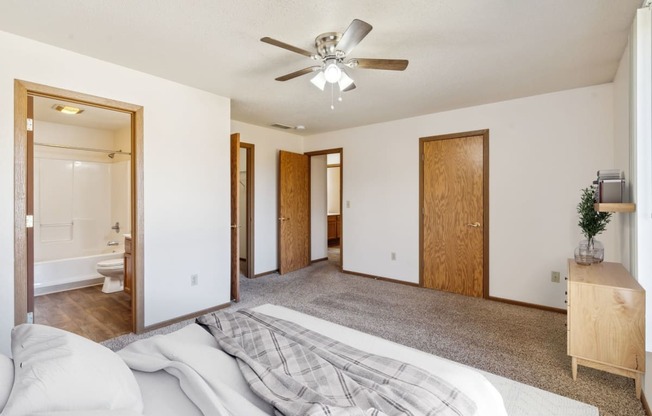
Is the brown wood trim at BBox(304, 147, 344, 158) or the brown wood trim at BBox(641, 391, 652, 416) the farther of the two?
the brown wood trim at BBox(304, 147, 344, 158)

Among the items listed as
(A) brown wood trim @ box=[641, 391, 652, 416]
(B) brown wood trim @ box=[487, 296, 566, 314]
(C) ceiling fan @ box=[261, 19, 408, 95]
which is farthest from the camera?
(B) brown wood trim @ box=[487, 296, 566, 314]

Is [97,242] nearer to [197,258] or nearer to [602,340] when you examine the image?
[197,258]

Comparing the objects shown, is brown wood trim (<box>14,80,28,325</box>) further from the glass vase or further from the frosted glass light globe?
the glass vase

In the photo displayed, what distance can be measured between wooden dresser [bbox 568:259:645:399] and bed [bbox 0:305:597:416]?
1269 mm

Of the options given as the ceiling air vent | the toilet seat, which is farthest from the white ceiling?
the toilet seat

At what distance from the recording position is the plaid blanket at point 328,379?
1034 millimetres

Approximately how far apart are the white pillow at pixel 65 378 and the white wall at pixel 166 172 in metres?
1.75

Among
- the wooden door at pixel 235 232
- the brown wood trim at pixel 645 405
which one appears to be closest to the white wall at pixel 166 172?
the wooden door at pixel 235 232

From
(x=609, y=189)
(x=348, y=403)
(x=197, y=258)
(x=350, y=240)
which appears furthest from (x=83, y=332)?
(x=609, y=189)

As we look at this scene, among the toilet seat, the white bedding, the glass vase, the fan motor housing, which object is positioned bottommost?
the toilet seat

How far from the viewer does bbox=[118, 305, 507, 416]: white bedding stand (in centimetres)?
105

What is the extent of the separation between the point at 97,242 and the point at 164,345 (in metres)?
4.99

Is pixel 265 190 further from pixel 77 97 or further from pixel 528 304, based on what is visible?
pixel 528 304

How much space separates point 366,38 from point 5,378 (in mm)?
2498
